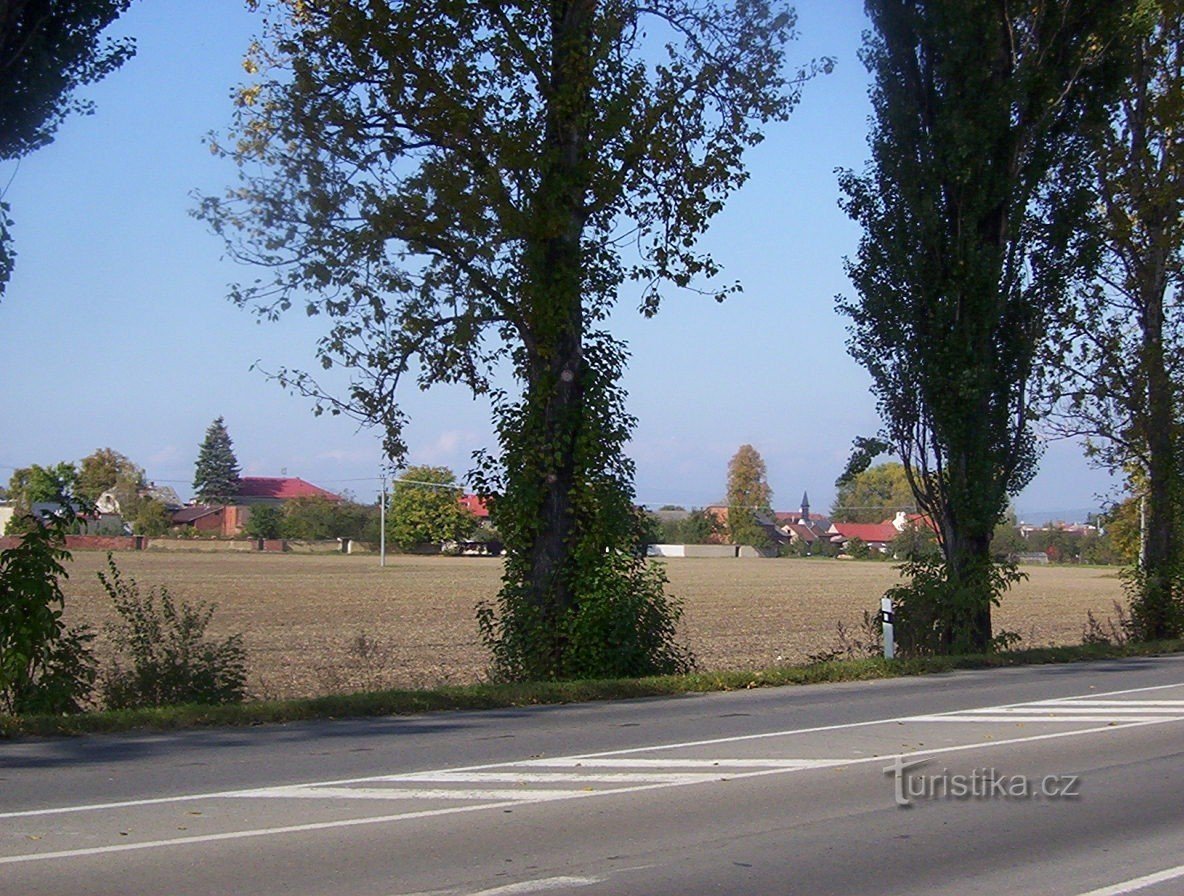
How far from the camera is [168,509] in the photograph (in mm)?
146875

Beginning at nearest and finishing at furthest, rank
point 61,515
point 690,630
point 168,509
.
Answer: point 61,515, point 690,630, point 168,509

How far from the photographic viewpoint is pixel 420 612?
43.2 metres

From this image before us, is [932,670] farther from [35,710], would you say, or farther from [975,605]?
[35,710]

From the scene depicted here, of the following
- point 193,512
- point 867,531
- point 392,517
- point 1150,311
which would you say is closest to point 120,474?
point 193,512

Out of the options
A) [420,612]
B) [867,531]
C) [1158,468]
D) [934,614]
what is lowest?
[420,612]

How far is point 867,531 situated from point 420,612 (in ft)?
492


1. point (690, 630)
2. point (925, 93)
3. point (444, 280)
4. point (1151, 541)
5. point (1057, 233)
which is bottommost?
point (690, 630)

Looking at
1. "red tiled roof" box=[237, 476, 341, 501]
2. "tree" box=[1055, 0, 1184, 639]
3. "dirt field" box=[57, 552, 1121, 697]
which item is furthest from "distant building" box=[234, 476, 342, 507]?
"tree" box=[1055, 0, 1184, 639]

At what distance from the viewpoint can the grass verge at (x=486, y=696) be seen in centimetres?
1245

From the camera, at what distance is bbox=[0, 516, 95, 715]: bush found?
Result: 42.6 feet

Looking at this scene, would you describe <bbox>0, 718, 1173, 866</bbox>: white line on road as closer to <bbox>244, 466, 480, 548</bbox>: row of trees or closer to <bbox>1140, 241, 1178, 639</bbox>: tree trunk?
<bbox>1140, 241, 1178, 639</bbox>: tree trunk

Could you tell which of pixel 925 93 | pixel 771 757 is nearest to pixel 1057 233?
pixel 925 93

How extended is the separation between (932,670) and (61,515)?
1232 cm

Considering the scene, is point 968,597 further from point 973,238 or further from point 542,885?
point 542,885
